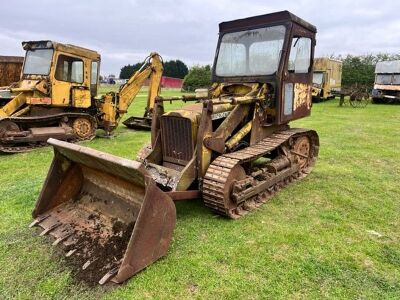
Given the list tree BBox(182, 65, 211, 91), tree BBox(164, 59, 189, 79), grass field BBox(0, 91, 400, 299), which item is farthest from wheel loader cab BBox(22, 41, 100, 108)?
tree BBox(164, 59, 189, 79)

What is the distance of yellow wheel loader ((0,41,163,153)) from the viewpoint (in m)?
9.23

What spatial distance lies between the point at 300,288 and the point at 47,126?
28.4 ft

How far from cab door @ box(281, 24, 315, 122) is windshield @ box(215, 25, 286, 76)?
9.0 inches

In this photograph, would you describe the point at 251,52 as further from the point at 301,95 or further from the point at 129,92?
the point at 129,92

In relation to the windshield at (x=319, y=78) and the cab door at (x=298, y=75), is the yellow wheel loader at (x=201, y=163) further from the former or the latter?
the windshield at (x=319, y=78)

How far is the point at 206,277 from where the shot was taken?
3420 mm

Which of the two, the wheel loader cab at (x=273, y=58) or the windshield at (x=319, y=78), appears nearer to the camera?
the wheel loader cab at (x=273, y=58)

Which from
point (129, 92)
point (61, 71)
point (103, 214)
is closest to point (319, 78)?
point (129, 92)

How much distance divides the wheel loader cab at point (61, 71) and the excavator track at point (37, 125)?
12.8 inches

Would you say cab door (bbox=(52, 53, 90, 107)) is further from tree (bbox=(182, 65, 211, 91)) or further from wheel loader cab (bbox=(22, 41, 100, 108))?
tree (bbox=(182, 65, 211, 91))

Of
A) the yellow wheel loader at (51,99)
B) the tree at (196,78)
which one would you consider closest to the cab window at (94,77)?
the yellow wheel loader at (51,99)

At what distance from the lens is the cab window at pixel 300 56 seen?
5754 millimetres

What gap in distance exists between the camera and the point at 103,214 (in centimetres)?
427

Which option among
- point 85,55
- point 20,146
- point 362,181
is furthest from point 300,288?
point 85,55
